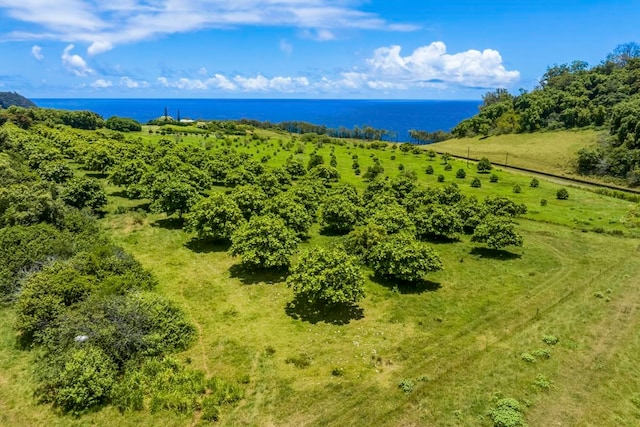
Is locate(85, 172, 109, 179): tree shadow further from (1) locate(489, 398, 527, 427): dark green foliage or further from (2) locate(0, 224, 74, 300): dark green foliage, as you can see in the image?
(1) locate(489, 398, 527, 427): dark green foliage

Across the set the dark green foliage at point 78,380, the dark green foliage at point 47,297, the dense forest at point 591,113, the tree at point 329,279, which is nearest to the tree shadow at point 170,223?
the dark green foliage at point 47,297

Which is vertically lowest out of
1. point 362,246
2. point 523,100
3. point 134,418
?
point 134,418

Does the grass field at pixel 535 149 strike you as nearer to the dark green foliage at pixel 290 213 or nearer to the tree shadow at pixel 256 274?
the dark green foliage at pixel 290 213

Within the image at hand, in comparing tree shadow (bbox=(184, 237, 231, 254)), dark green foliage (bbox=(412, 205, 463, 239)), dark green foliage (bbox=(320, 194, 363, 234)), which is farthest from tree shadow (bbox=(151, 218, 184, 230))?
dark green foliage (bbox=(412, 205, 463, 239))

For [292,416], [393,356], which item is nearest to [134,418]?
[292,416]

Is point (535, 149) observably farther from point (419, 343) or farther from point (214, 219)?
point (419, 343)

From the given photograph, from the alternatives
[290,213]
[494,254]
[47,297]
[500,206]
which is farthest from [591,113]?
[47,297]

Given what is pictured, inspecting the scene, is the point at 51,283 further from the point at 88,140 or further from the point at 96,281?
the point at 88,140
